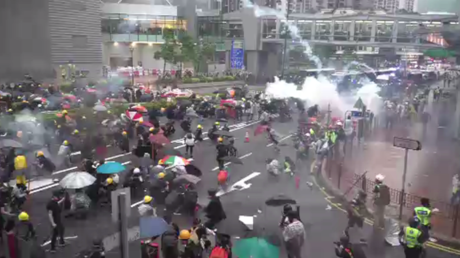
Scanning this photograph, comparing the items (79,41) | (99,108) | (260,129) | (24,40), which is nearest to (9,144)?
(99,108)

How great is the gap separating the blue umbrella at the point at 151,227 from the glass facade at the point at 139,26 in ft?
126

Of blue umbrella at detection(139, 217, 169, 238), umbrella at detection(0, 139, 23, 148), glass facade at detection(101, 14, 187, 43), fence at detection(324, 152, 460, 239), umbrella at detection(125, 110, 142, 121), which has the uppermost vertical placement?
glass facade at detection(101, 14, 187, 43)

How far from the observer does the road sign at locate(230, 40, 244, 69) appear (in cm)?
4444

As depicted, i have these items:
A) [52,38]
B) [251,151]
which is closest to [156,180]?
[251,151]

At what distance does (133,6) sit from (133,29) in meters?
2.91

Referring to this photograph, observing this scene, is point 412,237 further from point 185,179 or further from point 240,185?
point 240,185

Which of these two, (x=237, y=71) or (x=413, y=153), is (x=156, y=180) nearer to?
(x=413, y=153)

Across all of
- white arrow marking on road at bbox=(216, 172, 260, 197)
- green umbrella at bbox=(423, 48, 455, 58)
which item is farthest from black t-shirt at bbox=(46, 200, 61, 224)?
green umbrella at bbox=(423, 48, 455, 58)

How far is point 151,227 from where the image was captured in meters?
6.93

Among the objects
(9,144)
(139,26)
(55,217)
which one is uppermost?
(139,26)

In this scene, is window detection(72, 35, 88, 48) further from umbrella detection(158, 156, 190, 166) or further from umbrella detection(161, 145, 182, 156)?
umbrella detection(158, 156, 190, 166)

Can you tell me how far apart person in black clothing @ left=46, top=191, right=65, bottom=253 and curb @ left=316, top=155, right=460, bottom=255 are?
628 cm

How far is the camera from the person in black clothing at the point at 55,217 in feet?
26.5

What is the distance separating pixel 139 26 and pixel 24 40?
49.3 ft
